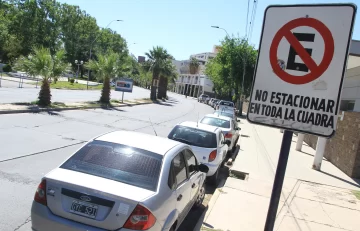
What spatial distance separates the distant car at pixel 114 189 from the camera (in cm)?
357

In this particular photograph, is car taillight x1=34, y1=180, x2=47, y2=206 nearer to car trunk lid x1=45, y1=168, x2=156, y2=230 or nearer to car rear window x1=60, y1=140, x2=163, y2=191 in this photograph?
car trunk lid x1=45, y1=168, x2=156, y2=230

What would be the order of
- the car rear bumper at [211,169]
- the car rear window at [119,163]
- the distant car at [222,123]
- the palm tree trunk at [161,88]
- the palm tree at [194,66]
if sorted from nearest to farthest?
the car rear window at [119,163]
the car rear bumper at [211,169]
the distant car at [222,123]
the palm tree trunk at [161,88]
the palm tree at [194,66]

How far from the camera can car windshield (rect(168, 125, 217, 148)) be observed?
29.2 ft

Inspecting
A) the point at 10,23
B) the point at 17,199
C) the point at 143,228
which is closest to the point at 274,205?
the point at 143,228

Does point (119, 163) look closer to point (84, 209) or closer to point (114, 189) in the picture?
point (114, 189)

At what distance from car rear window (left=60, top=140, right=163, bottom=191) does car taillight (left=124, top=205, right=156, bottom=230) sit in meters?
0.40

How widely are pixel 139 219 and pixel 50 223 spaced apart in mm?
1037

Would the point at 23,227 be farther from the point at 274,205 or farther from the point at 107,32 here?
the point at 107,32

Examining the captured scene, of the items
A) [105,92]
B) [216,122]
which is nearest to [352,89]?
[216,122]

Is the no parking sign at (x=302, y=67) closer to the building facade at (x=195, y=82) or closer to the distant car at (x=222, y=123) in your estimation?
the distant car at (x=222, y=123)

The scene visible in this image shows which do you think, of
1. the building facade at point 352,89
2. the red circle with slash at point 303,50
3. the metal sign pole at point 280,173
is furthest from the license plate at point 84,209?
the building facade at point 352,89

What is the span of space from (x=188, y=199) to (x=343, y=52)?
3.75 m

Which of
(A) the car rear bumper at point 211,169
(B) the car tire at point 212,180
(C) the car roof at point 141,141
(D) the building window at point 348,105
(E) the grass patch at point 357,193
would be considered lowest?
(E) the grass patch at point 357,193

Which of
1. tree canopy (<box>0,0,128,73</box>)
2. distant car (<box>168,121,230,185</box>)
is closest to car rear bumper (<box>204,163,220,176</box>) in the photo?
distant car (<box>168,121,230,185</box>)
